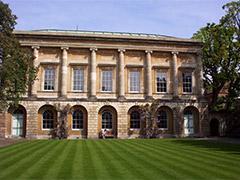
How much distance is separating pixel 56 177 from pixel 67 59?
27566 millimetres

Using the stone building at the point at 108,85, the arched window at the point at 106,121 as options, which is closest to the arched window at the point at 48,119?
the stone building at the point at 108,85

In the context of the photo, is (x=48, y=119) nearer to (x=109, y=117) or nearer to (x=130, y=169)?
(x=109, y=117)

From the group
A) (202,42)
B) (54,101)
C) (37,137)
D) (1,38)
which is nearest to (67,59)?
(54,101)

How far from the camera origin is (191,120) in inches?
1545

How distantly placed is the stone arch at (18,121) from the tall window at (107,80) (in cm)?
970

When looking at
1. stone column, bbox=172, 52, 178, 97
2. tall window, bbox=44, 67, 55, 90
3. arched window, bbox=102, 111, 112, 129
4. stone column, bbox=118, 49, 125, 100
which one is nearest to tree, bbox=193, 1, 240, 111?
stone column, bbox=172, 52, 178, 97

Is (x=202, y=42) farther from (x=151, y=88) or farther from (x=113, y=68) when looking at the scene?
(x=113, y=68)

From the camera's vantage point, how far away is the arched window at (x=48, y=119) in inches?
1431

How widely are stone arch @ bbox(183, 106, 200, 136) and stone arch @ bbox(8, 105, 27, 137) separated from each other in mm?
19286

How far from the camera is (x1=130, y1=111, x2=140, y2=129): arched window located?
124 ft

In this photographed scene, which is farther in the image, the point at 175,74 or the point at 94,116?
the point at 175,74

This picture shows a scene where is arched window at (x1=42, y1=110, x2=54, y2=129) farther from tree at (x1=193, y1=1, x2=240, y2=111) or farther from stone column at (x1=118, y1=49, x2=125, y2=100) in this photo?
tree at (x1=193, y1=1, x2=240, y2=111)

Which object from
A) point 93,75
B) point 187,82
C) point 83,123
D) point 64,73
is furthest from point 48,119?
point 187,82

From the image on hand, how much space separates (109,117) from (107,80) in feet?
14.7
